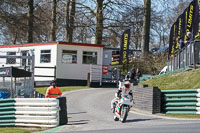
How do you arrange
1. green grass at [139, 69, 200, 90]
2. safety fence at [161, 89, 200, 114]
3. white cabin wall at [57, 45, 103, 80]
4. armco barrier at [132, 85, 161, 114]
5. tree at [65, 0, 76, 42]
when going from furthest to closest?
tree at [65, 0, 76, 42] < white cabin wall at [57, 45, 103, 80] < green grass at [139, 69, 200, 90] < armco barrier at [132, 85, 161, 114] < safety fence at [161, 89, 200, 114]

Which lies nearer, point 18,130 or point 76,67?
point 18,130

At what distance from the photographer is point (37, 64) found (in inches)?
1363

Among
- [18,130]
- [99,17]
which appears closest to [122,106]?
[18,130]

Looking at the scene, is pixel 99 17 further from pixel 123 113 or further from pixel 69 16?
pixel 123 113

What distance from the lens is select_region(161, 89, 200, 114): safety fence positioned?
51.6 feet

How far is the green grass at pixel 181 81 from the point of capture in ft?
62.3

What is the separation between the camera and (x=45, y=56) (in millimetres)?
34062

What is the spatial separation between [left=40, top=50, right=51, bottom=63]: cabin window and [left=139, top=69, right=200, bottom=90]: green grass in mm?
13056

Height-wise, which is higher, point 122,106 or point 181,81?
point 181,81

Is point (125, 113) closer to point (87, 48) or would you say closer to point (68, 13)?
point (87, 48)

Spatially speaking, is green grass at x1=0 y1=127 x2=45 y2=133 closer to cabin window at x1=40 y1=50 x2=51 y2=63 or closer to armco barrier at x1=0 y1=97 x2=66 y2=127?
armco barrier at x1=0 y1=97 x2=66 y2=127

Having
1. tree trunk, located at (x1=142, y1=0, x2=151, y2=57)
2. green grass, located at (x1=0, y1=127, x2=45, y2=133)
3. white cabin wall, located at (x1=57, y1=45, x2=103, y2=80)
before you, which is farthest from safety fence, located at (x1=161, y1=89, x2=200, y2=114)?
tree trunk, located at (x1=142, y1=0, x2=151, y2=57)

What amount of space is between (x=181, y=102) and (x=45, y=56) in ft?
64.7

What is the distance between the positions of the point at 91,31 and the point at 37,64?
823cm
